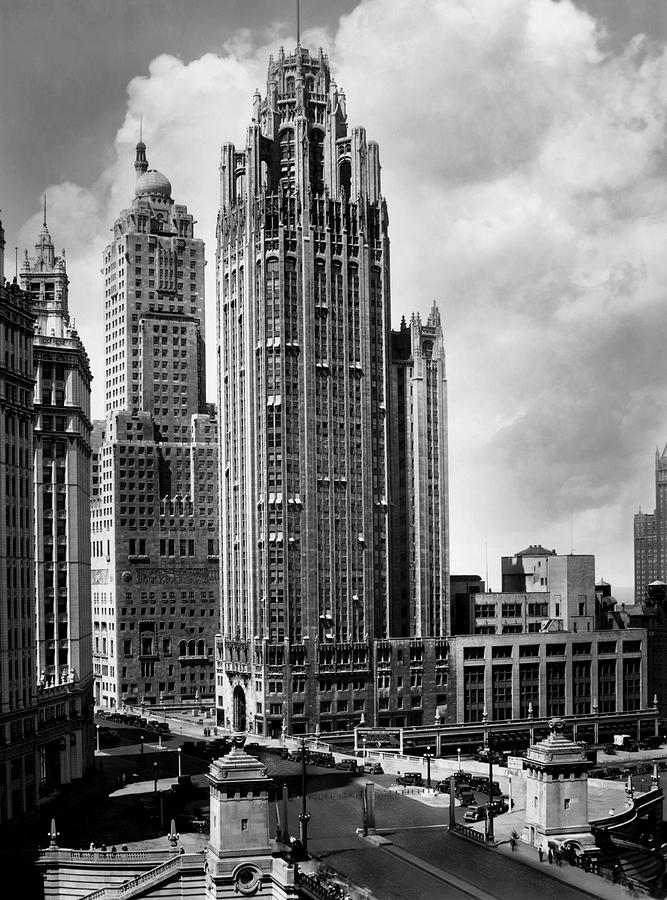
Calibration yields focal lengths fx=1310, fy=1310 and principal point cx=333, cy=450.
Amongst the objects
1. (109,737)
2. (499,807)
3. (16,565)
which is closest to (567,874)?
(499,807)

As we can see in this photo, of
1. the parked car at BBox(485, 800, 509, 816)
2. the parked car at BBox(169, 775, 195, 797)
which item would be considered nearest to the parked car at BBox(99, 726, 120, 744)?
the parked car at BBox(169, 775, 195, 797)

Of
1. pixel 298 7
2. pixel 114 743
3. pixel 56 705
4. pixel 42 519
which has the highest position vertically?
pixel 298 7

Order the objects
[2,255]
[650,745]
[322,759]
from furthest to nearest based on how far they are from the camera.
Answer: [650,745]
[322,759]
[2,255]

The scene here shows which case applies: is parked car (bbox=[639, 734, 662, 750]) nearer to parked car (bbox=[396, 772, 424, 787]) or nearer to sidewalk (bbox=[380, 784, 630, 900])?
parked car (bbox=[396, 772, 424, 787])

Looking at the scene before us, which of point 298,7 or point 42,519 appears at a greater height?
point 298,7

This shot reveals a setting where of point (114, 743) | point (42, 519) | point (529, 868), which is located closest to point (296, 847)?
point (529, 868)

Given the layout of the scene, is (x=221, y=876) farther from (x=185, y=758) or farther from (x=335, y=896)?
(x=185, y=758)

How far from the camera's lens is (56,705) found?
143250 mm

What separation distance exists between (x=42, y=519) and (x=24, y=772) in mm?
34903

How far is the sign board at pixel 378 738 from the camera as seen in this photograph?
7362 inches

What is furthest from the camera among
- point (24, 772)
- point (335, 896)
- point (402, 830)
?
point (24, 772)

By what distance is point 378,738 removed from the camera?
189000 mm

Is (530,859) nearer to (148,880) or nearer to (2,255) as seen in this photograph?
(148,880)

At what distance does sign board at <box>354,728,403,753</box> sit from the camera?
614ft
